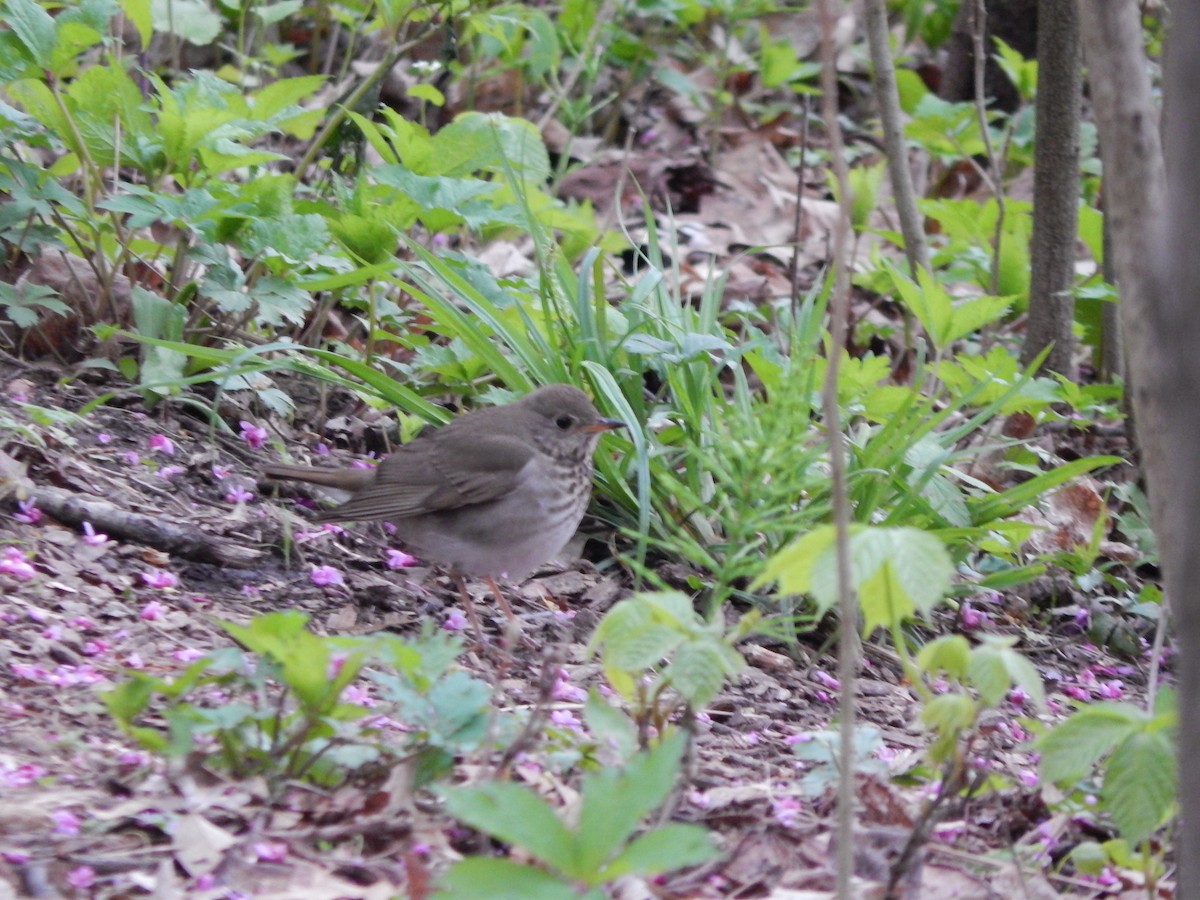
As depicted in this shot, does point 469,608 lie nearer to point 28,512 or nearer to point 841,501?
point 28,512

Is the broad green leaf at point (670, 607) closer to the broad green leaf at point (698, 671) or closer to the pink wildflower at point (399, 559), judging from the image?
the broad green leaf at point (698, 671)

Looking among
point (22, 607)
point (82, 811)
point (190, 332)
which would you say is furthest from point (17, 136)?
point (82, 811)

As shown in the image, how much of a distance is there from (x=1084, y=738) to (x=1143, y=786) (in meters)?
0.11

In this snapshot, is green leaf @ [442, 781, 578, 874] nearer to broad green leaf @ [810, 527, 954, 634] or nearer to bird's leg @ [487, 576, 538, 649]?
broad green leaf @ [810, 527, 954, 634]

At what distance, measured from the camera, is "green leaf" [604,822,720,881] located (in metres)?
1.82

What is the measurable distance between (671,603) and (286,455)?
2.48 m

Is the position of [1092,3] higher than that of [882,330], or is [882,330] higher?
[1092,3]

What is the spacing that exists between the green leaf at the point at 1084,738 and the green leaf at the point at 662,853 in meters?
0.75

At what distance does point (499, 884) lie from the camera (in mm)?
1826

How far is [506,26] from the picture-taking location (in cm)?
673

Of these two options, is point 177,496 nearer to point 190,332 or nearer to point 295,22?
point 190,332

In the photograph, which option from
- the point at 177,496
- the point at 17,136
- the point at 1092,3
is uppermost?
the point at 1092,3

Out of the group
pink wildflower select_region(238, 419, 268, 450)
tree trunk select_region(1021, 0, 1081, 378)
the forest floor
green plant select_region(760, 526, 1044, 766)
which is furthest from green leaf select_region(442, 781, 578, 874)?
tree trunk select_region(1021, 0, 1081, 378)

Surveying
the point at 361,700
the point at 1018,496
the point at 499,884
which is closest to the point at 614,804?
the point at 499,884
